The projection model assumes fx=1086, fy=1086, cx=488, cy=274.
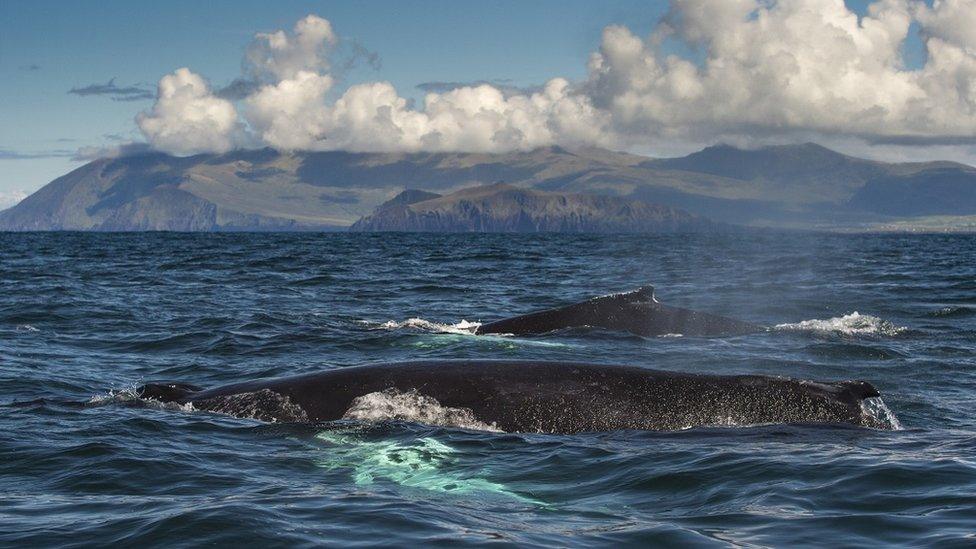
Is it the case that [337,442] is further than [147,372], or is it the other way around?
[147,372]

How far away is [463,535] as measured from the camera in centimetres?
744

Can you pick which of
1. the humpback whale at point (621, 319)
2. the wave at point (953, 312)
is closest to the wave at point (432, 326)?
the humpback whale at point (621, 319)

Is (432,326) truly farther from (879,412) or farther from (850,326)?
(879,412)

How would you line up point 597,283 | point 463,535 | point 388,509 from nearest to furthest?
1. point 463,535
2. point 388,509
3. point 597,283

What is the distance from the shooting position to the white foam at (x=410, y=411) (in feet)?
36.0

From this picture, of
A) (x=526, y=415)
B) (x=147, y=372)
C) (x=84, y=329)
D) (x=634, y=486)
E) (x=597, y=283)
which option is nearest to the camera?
(x=634, y=486)

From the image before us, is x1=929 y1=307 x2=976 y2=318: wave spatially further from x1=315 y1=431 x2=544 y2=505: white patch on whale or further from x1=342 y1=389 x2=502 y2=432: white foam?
x1=315 y1=431 x2=544 y2=505: white patch on whale

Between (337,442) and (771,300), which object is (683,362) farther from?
(771,300)

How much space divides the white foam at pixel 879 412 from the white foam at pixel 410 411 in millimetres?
3826

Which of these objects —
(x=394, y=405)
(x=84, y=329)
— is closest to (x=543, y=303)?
(x=84, y=329)

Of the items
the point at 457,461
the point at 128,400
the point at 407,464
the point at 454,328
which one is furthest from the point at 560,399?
the point at 454,328

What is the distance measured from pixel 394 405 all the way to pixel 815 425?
4245mm

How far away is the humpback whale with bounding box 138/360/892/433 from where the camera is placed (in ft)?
35.9

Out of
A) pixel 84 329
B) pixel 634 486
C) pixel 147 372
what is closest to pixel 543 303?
pixel 84 329
